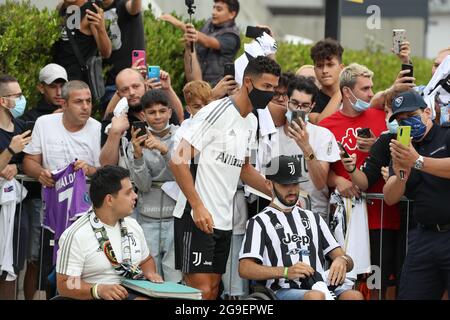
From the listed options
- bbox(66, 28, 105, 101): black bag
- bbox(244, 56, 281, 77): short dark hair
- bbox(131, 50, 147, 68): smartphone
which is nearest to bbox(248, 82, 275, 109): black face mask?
bbox(244, 56, 281, 77): short dark hair

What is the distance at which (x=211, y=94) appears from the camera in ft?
32.5

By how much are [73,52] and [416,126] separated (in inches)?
148

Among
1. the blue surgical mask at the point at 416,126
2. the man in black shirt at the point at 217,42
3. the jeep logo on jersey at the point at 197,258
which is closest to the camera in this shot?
the jeep logo on jersey at the point at 197,258

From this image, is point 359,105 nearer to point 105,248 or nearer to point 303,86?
point 303,86

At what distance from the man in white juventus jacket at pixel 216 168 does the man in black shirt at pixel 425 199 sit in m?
1.10

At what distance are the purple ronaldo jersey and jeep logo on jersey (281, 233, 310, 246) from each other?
5.88ft

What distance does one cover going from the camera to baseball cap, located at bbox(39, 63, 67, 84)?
1059 centimetres

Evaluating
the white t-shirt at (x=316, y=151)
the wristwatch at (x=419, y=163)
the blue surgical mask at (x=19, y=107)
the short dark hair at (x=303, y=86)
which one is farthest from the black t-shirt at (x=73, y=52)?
the wristwatch at (x=419, y=163)

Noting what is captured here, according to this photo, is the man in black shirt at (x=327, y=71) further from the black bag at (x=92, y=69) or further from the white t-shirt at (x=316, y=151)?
the black bag at (x=92, y=69)

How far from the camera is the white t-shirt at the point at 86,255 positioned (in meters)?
8.17

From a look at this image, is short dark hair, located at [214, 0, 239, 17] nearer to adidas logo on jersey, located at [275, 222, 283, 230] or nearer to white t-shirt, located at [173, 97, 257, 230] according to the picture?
white t-shirt, located at [173, 97, 257, 230]

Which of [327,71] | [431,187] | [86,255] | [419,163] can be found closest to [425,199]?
[431,187]

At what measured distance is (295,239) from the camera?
29.2 feet

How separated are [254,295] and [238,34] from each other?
4172 mm
